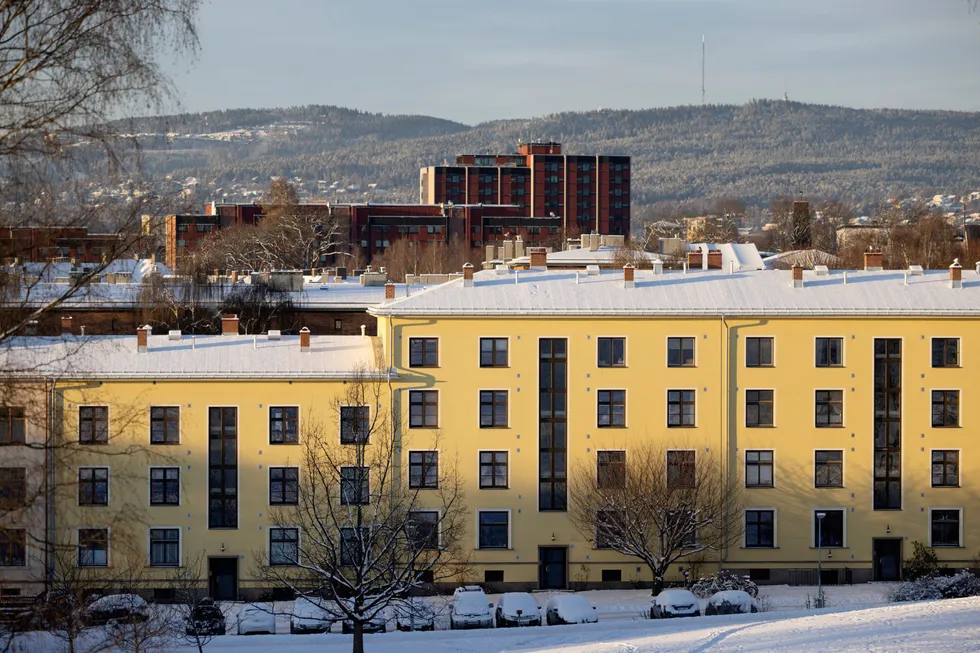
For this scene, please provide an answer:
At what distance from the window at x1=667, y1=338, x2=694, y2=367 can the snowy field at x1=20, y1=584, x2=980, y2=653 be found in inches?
325

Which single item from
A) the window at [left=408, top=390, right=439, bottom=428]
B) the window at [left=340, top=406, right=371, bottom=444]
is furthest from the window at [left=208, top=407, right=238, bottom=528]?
the window at [left=408, top=390, right=439, bottom=428]

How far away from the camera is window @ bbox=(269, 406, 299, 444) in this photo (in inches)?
2061

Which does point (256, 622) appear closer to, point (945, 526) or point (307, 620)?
point (307, 620)

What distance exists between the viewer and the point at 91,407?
51.8 metres

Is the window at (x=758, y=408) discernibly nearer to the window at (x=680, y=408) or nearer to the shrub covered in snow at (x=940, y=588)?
the window at (x=680, y=408)

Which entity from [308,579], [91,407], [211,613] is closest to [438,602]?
[308,579]

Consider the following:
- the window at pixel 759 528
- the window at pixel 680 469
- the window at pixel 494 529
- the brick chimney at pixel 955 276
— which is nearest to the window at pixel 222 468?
the window at pixel 494 529

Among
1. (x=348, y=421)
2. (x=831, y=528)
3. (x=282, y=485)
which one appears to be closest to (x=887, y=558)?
(x=831, y=528)

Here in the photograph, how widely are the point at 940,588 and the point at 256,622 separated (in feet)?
72.4

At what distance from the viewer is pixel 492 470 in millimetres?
53625

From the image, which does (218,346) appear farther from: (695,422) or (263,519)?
(695,422)

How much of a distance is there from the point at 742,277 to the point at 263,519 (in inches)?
777

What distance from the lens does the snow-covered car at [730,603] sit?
46.4 m

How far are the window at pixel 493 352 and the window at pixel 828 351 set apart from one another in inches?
442
